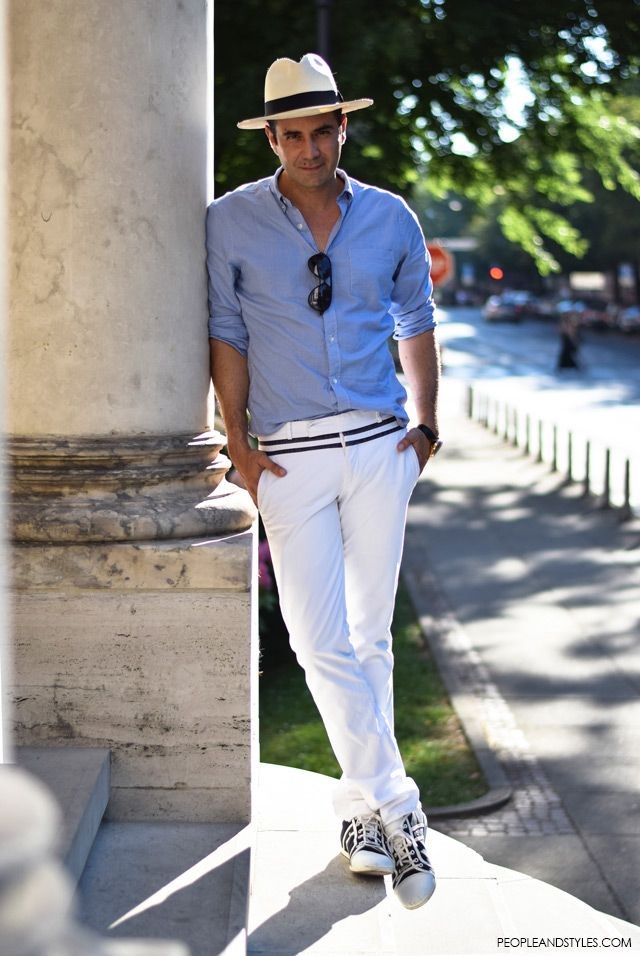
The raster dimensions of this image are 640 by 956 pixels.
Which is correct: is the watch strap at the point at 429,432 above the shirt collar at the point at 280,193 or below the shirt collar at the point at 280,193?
below

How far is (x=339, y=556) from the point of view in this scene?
3.79 meters

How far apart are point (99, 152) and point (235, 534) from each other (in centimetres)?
110

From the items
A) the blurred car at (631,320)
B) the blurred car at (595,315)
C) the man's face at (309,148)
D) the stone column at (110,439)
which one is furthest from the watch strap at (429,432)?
the blurred car at (595,315)

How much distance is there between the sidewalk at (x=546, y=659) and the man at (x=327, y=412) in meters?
1.57

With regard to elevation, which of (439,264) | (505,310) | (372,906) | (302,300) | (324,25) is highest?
(324,25)

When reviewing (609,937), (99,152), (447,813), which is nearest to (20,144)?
(99,152)

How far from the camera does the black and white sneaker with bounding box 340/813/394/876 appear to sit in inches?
146

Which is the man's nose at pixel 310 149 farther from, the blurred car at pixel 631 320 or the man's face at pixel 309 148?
the blurred car at pixel 631 320

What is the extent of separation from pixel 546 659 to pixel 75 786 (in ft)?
19.8

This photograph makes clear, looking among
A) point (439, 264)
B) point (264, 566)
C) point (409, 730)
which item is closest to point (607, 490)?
point (439, 264)

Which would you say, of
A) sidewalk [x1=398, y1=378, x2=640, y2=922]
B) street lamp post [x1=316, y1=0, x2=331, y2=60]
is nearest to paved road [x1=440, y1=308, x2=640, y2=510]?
sidewalk [x1=398, y1=378, x2=640, y2=922]

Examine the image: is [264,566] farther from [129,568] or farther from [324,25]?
[324,25]

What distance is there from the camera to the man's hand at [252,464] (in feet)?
12.3

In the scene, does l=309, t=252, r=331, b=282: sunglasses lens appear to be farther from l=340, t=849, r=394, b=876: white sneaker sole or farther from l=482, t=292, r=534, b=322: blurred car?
l=482, t=292, r=534, b=322: blurred car
